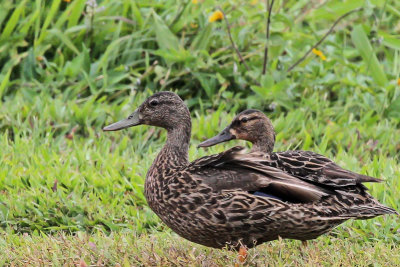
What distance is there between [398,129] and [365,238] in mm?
2593

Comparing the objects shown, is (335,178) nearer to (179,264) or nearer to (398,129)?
(179,264)

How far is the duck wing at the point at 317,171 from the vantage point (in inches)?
192

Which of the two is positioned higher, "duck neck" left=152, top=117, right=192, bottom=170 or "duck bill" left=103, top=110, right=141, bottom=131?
"duck bill" left=103, top=110, right=141, bottom=131

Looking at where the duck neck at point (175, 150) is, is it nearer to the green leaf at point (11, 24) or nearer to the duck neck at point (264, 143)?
the duck neck at point (264, 143)

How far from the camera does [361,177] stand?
490 cm

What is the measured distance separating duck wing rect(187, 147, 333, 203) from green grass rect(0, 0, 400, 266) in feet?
2.75

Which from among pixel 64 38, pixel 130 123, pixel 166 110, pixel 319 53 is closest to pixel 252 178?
pixel 166 110

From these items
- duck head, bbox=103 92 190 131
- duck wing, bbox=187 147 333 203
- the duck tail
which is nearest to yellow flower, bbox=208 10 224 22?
duck head, bbox=103 92 190 131

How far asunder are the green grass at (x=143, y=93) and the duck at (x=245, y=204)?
2.24ft

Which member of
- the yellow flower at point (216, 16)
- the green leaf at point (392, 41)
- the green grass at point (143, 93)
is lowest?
the green grass at point (143, 93)

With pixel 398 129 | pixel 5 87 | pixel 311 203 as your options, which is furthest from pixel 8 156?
pixel 398 129

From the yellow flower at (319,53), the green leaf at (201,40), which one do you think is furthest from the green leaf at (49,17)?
the yellow flower at (319,53)

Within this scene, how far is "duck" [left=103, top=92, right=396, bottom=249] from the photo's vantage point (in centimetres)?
463

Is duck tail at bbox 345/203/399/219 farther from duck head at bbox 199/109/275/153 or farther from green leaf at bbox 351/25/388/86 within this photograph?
green leaf at bbox 351/25/388/86
